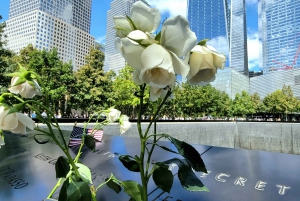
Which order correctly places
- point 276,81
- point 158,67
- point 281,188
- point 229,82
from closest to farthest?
point 158,67
point 281,188
point 229,82
point 276,81

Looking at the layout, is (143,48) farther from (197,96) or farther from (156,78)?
(197,96)

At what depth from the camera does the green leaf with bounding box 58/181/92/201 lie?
0.50 m

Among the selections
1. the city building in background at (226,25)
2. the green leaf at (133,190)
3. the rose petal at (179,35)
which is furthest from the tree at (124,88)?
the city building in background at (226,25)

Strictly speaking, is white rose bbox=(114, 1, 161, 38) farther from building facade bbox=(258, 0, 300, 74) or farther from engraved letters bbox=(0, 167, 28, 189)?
building facade bbox=(258, 0, 300, 74)

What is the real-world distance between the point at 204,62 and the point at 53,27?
102m

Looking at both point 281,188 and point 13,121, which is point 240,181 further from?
point 13,121

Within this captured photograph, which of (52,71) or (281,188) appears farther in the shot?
(52,71)

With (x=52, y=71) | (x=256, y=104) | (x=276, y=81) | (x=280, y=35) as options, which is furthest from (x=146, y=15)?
(x=280, y=35)

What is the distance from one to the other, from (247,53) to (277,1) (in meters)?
29.5

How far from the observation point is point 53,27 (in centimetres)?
9056

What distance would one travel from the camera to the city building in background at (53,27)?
3346 inches

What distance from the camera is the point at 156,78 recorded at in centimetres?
45

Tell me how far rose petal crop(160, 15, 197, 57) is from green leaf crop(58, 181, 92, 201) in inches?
14.8

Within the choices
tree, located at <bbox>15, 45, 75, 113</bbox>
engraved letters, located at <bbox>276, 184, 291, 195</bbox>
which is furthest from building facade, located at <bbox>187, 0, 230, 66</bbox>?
engraved letters, located at <bbox>276, 184, 291, 195</bbox>
